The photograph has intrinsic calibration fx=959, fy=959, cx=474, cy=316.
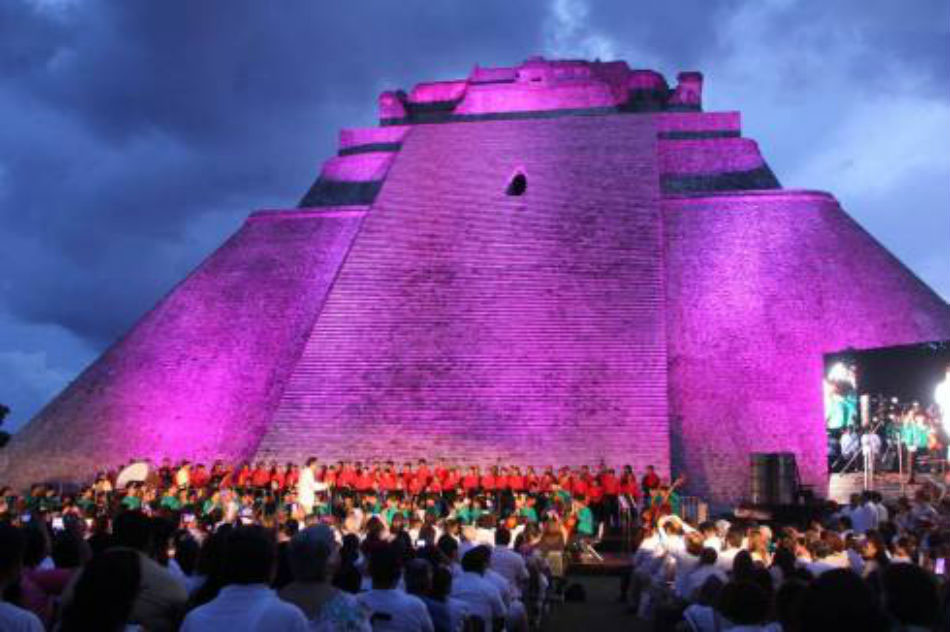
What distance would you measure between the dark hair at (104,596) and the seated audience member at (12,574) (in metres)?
0.29

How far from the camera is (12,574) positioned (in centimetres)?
323

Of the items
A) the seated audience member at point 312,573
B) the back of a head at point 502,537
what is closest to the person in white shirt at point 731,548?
the back of a head at point 502,537

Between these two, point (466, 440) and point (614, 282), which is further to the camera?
point (614, 282)

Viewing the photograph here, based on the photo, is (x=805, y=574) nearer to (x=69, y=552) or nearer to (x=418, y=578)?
(x=418, y=578)

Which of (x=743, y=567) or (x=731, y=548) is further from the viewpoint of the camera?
(x=731, y=548)

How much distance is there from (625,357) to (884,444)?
5.01 metres

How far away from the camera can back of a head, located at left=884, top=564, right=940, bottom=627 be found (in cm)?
312

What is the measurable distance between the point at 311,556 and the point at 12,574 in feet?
3.38

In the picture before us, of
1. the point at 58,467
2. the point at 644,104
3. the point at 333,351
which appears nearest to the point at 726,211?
the point at 644,104

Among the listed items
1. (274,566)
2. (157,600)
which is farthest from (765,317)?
(274,566)

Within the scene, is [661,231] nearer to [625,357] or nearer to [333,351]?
[625,357]

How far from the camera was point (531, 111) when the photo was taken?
27125mm

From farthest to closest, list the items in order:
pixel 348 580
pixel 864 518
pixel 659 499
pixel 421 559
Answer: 1. pixel 659 499
2. pixel 864 518
3. pixel 421 559
4. pixel 348 580

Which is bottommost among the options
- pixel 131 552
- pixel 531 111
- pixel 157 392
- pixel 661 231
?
pixel 131 552
